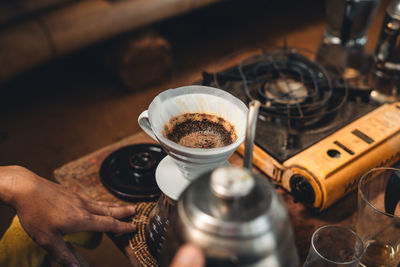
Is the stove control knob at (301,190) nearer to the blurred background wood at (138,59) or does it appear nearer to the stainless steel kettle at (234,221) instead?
the stainless steel kettle at (234,221)

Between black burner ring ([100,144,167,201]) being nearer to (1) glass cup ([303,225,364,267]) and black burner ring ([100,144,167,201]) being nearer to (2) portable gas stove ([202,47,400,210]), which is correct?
(2) portable gas stove ([202,47,400,210])

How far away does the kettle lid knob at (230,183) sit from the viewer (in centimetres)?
47

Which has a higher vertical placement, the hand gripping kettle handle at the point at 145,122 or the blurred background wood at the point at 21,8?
the hand gripping kettle handle at the point at 145,122

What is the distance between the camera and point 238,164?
105 centimetres

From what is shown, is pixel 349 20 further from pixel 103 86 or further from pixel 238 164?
pixel 103 86

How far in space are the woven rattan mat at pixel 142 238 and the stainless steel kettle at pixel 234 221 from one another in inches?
14.1

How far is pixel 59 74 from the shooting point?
8.85 feet

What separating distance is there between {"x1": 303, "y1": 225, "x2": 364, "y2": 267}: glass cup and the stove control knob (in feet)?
0.43

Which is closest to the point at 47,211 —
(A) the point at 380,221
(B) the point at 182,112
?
(B) the point at 182,112

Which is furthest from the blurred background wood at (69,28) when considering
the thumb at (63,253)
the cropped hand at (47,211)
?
the thumb at (63,253)

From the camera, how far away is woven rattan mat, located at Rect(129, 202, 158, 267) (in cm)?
84

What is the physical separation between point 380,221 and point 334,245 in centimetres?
10

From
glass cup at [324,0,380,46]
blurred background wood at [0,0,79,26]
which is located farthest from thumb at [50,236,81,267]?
blurred background wood at [0,0,79,26]

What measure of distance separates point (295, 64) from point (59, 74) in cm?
190
